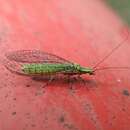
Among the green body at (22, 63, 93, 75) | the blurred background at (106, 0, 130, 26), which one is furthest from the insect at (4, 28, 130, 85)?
the blurred background at (106, 0, 130, 26)

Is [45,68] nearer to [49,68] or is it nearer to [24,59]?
[49,68]

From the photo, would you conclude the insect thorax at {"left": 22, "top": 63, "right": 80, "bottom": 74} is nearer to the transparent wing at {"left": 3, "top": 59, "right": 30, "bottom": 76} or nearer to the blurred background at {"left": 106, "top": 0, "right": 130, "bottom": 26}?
the transparent wing at {"left": 3, "top": 59, "right": 30, "bottom": 76}

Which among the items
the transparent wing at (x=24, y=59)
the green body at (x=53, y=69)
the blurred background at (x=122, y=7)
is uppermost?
the blurred background at (x=122, y=7)

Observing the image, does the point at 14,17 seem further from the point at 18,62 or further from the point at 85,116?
the point at 85,116

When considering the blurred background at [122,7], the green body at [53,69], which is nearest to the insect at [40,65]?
the green body at [53,69]

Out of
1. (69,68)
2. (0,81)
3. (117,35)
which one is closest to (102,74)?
(69,68)

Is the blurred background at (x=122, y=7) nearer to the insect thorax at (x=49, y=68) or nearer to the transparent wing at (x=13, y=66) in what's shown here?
the insect thorax at (x=49, y=68)
